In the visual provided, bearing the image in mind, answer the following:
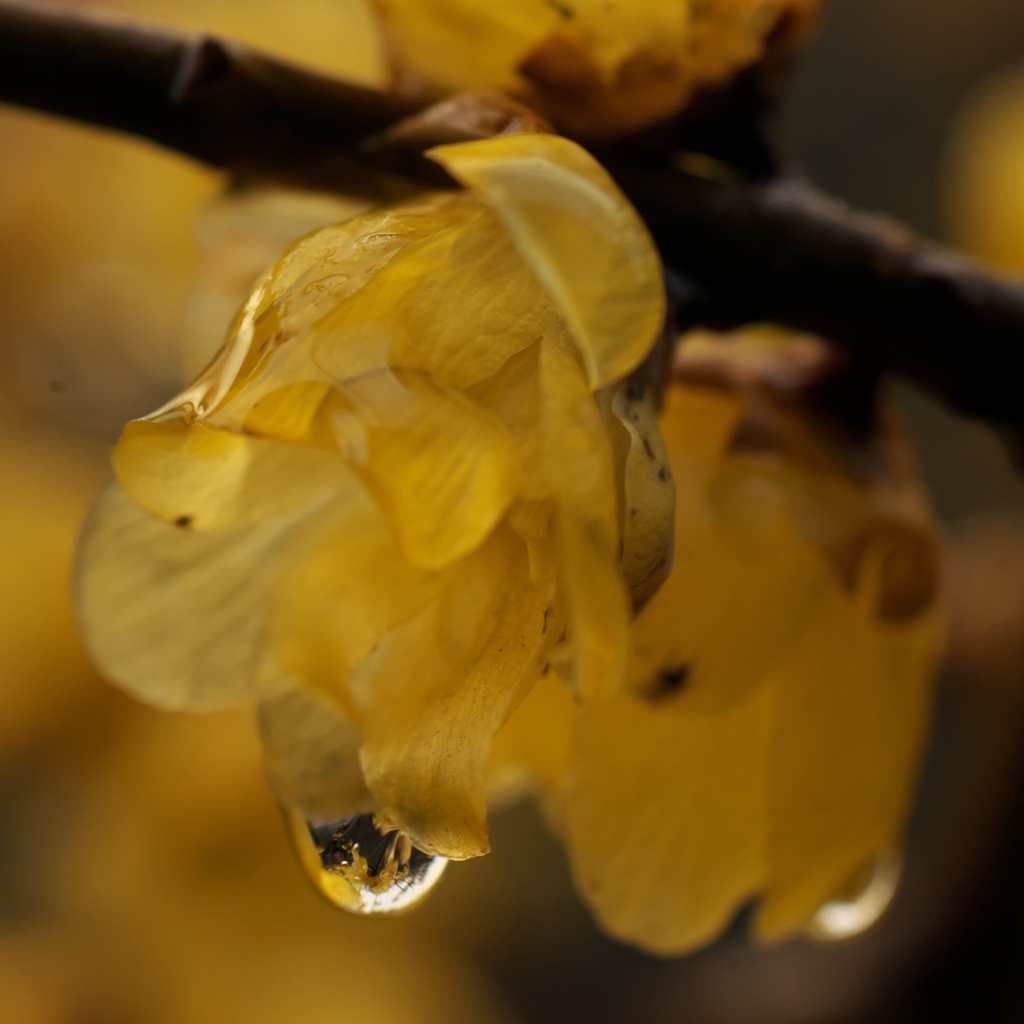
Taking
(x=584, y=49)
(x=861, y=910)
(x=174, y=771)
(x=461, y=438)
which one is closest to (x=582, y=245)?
(x=461, y=438)

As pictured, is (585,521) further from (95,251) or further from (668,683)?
(95,251)

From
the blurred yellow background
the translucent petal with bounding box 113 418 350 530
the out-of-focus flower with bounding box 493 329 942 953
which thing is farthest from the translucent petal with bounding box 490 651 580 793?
the blurred yellow background

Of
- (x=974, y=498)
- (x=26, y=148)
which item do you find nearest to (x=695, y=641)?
(x=26, y=148)

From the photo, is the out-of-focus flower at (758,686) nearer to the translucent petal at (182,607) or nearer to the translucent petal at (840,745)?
the translucent petal at (840,745)

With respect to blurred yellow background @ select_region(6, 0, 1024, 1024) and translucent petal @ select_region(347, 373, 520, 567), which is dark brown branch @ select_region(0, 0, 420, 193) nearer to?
translucent petal @ select_region(347, 373, 520, 567)

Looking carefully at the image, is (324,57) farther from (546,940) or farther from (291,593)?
(546,940)

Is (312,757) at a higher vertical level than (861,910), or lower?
higher
